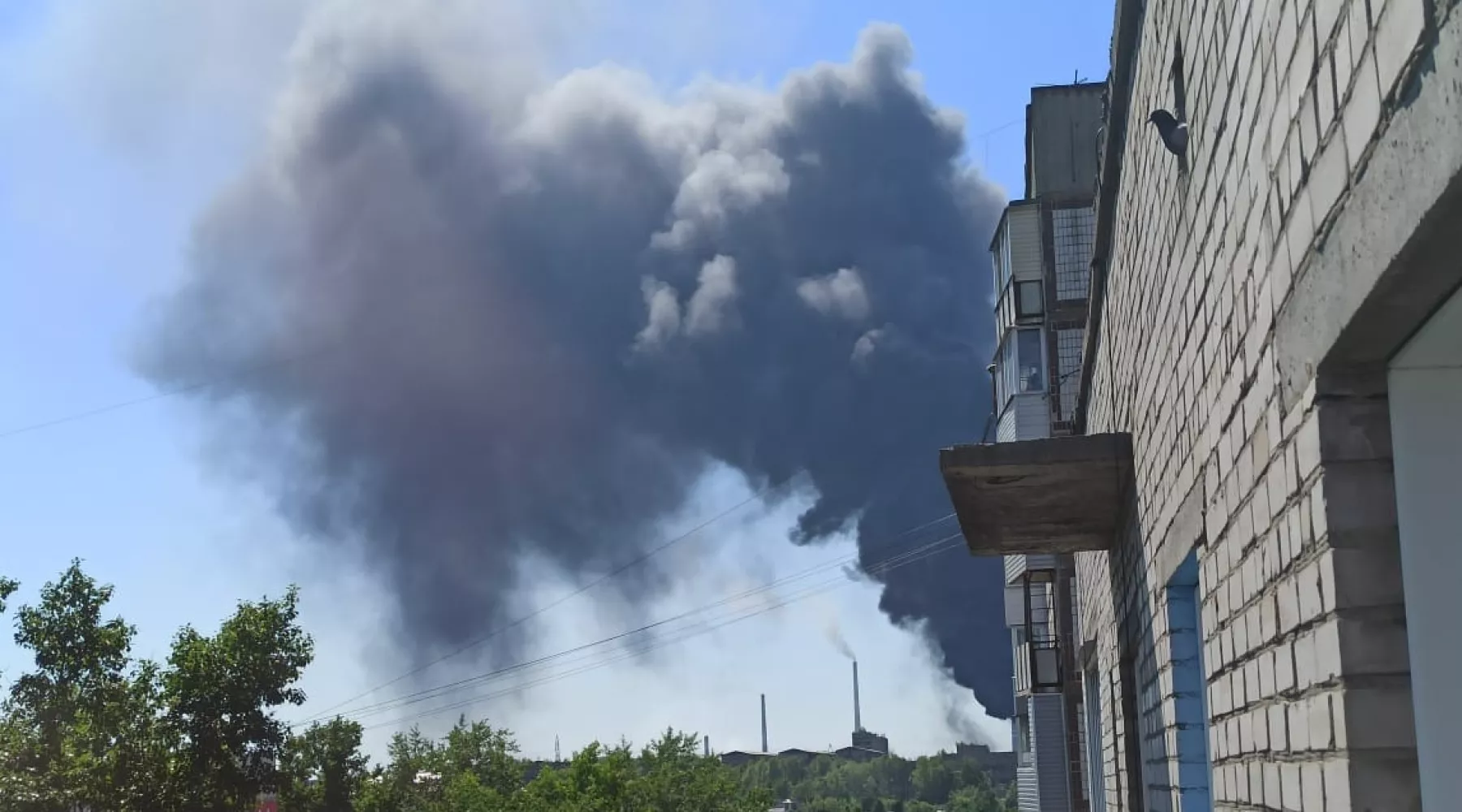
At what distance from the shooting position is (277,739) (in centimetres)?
3241

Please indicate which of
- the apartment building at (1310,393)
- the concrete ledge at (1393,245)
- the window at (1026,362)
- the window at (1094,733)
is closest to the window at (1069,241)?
the window at (1026,362)

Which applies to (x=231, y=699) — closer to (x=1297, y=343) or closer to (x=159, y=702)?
(x=159, y=702)

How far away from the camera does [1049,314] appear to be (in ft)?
92.9

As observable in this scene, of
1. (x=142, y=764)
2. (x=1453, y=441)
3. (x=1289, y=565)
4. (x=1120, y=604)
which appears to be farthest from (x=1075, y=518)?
(x=142, y=764)

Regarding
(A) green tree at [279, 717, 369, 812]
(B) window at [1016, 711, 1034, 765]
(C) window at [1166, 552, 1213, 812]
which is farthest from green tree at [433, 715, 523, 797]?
(C) window at [1166, 552, 1213, 812]

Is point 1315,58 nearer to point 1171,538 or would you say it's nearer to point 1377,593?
point 1377,593

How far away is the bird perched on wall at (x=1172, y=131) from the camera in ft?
16.1

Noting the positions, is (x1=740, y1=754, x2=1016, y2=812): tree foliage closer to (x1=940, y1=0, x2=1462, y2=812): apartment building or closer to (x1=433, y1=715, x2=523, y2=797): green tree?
(x1=433, y1=715, x2=523, y2=797): green tree

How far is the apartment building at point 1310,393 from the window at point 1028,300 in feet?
75.1

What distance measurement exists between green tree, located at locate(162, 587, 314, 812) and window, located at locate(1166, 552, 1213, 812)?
28324mm

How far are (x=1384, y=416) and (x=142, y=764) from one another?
1209 inches

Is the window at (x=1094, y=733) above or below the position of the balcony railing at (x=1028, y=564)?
below

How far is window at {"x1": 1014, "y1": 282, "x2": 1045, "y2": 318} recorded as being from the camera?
28594 millimetres

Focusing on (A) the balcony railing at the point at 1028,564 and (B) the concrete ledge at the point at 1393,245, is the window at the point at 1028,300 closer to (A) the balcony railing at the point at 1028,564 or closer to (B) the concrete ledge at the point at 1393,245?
(A) the balcony railing at the point at 1028,564
